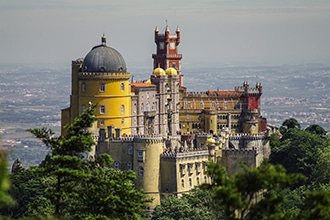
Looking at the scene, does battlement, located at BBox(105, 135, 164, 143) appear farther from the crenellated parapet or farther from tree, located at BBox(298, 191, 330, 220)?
tree, located at BBox(298, 191, 330, 220)

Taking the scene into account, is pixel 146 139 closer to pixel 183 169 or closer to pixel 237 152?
pixel 183 169

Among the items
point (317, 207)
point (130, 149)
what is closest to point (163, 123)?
point (130, 149)

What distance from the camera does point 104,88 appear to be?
102562mm

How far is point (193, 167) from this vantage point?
94.8 m

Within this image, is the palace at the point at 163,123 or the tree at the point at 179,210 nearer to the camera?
the tree at the point at 179,210

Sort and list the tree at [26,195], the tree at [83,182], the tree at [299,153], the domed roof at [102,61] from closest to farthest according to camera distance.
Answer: the tree at [83,182], the tree at [26,195], the tree at [299,153], the domed roof at [102,61]

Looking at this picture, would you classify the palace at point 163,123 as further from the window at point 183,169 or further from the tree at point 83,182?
the tree at point 83,182

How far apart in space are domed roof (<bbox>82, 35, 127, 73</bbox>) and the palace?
0.31ft

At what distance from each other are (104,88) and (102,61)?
2568mm

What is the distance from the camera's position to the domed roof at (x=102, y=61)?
102000 millimetres

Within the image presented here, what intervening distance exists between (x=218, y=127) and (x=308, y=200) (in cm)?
7851

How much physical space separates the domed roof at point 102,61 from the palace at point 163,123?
9cm

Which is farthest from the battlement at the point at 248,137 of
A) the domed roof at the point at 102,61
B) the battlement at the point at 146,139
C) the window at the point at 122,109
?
the battlement at the point at 146,139

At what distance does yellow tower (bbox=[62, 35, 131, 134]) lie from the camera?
102 meters
